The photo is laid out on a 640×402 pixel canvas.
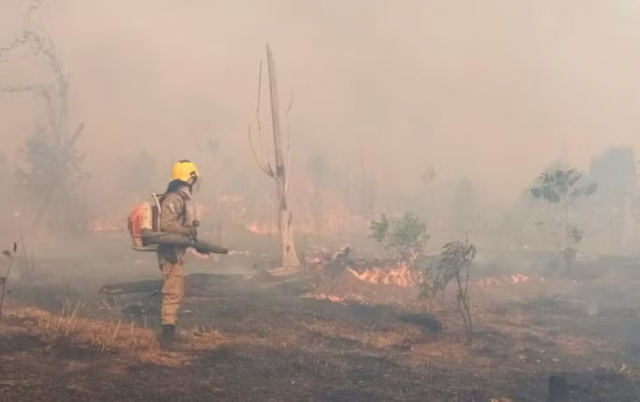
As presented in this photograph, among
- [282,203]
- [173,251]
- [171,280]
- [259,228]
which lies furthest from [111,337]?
[259,228]

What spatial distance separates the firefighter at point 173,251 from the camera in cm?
765

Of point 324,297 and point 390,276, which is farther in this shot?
point 390,276

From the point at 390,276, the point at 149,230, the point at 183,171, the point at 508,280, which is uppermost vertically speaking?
the point at 183,171

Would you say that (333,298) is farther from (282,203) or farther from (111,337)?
(111,337)

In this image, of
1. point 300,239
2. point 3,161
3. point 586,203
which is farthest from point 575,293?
point 3,161

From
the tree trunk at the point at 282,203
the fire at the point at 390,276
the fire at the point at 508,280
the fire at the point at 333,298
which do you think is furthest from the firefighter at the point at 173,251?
the fire at the point at 508,280

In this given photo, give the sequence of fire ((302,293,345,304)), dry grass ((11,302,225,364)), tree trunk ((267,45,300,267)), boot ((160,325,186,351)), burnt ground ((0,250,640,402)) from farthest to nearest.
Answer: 1. tree trunk ((267,45,300,267))
2. fire ((302,293,345,304))
3. boot ((160,325,186,351))
4. dry grass ((11,302,225,364))
5. burnt ground ((0,250,640,402))

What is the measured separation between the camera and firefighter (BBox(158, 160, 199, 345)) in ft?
25.1

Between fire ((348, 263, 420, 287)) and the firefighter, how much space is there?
9691mm

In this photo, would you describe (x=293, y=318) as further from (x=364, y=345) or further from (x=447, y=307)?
(x=447, y=307)

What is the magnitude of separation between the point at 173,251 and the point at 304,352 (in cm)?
225

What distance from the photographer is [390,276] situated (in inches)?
686

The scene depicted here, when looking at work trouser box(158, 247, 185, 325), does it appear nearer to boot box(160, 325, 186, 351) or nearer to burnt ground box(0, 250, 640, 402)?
boot box(160, 325, 186, 351)

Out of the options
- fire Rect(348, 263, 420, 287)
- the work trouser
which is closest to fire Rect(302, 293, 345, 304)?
fire Rect(348, 263, 420, 287)
